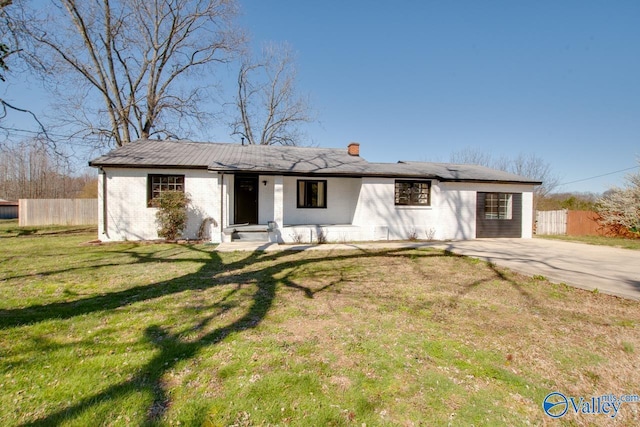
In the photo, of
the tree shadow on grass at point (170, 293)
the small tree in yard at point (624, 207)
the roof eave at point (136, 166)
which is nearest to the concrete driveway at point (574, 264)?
the tree shadow on grass at point (170, 293)

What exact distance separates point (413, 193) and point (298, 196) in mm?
5238

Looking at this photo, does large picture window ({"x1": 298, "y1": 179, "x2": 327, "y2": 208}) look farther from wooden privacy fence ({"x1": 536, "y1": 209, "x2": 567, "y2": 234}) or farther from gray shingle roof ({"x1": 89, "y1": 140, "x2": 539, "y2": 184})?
wooden privacy fence ({"x1": 536, "y1": 209, "x2": 567, "y2": 234})

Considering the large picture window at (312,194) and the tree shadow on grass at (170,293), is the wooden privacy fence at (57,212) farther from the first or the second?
the tree shadow on grass at (170,293)

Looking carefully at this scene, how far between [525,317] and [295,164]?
9905 millimetres

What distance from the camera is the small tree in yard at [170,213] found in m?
10.9

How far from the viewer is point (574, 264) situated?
797 centimetres

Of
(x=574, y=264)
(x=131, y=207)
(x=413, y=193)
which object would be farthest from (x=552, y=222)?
(x=131, y=207)

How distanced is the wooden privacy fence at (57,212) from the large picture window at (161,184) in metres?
11.1

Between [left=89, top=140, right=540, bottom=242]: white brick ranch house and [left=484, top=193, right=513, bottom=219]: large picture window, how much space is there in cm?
5

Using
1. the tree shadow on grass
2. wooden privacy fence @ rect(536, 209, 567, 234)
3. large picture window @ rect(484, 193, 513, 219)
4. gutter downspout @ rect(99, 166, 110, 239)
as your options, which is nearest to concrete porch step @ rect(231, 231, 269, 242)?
the tree shadow on grass

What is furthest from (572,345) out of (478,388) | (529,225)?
(529,225)

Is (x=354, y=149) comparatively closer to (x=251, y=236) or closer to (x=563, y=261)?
(x=251, y=236)

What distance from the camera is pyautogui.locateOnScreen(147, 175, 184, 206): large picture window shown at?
11.4 metres

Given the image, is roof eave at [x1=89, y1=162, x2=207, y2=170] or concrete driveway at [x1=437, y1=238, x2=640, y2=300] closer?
concrete driveway at [x1=437, y1=238, x2=640, y2=300]
